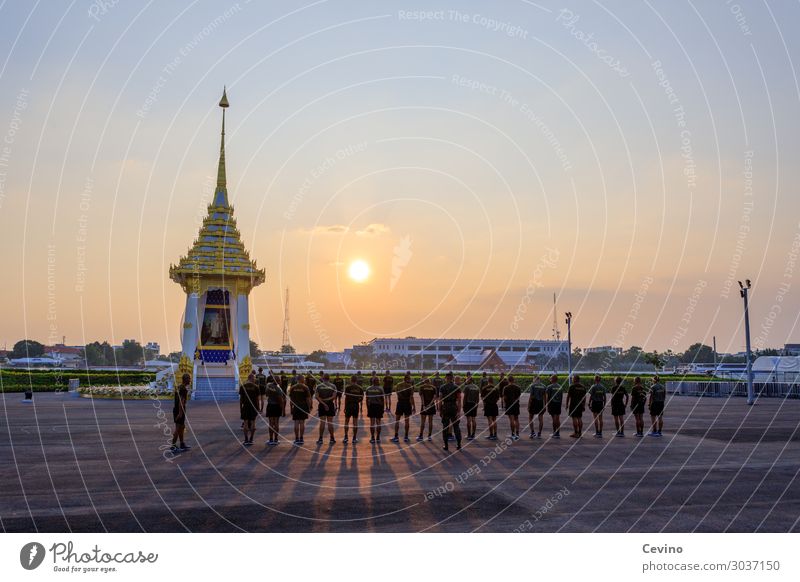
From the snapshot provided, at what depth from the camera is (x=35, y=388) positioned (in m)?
53.4

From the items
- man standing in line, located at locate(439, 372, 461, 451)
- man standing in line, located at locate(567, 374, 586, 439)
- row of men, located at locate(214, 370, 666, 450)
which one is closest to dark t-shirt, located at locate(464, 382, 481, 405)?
row of men, located at locate(214, 370, 666, 450)

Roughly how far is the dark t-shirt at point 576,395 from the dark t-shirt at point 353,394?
5.70 metres

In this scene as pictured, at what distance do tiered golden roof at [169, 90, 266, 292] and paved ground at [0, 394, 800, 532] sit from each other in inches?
850

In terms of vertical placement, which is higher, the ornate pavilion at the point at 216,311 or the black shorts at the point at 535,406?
the ornate pavilion at the point at 216,311

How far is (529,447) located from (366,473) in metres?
5.69

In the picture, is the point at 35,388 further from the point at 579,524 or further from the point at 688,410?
the point at 579,524

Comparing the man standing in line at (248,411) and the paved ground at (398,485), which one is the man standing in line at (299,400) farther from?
the man standing in line at (248,411)

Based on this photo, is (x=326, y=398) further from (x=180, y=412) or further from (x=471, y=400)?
(x=471, y=400)

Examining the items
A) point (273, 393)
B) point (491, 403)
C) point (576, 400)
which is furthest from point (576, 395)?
point (273, 393)

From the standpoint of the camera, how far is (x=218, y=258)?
137ft

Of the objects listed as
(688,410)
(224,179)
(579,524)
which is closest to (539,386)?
(579,524)

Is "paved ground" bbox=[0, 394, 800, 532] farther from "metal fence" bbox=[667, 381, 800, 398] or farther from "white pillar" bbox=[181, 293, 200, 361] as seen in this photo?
"metal fence" bbox=[667, 381, 800, 398]

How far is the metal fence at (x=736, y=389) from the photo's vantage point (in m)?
44.4

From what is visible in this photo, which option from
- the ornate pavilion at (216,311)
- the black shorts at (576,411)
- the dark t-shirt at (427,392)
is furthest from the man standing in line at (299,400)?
the ornate pavilion at (216,311)
